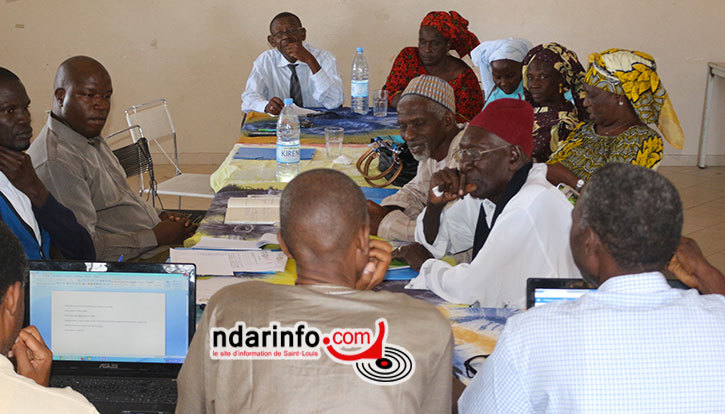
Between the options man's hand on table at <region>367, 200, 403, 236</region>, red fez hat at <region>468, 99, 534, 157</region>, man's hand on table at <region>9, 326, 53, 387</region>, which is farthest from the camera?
man's hand on table at <region>367, 200, 403, 236</region>

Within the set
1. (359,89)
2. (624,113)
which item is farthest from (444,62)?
(624,113)

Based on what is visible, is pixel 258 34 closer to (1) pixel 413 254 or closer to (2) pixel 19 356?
(1) pixel 413 254

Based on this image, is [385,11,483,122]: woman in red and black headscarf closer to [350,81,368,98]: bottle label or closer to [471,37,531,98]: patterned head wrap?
[471,37,531,98]: patterned head wrap

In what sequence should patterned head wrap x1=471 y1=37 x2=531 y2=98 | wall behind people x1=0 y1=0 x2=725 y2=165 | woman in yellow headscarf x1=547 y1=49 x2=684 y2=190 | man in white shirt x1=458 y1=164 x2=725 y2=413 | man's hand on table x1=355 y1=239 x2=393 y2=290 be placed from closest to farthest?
man in white shirt x1=458 y1=164 x2=725 y2=413 → man's hand on table x1=355 y1=239 x2=393 y2=290 → woman in yellow headscarf x1=547 y1=49 x2=684 y2=190 → patterned head wrap x1=471 y1=37 x2=531 y2=98 → wall behind people x1=0 y1=0 x2=725 y2=165

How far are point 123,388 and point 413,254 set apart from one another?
116 cm

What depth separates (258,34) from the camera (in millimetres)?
6648

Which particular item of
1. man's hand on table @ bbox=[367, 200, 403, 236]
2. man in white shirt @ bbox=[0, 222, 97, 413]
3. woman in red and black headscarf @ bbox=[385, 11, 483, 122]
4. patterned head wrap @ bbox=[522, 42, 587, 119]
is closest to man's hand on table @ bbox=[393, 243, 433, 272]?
man's hand on table @ bbox=[367, 200, 403, 236]

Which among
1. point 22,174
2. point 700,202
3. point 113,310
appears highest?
point 22,174

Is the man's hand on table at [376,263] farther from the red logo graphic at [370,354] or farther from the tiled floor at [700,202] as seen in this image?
the tiled floor at [700,202]

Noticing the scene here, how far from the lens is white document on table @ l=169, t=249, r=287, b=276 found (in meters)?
2.59

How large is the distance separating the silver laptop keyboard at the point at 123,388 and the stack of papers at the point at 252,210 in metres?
1.18

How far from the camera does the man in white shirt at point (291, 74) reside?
522 centimetres

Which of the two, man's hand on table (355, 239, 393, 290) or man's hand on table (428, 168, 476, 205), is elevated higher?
man's hand on table (428, 168, 476, 205)

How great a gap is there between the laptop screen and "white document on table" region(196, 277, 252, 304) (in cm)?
39
